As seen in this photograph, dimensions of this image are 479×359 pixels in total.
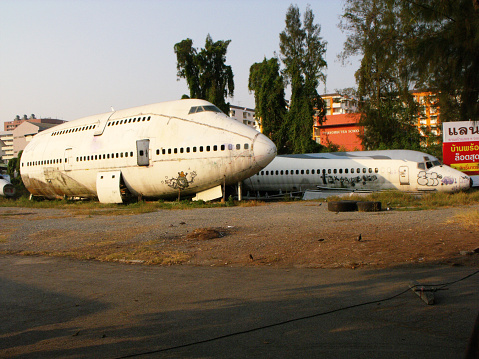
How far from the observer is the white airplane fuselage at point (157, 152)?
23.4 m

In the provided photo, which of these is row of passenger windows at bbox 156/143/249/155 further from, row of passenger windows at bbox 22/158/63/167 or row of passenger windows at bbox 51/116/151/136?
row of passenger windows at bbox 22/158/63/167

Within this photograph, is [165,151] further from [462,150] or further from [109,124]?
[462,150]

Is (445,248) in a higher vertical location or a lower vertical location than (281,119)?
lower

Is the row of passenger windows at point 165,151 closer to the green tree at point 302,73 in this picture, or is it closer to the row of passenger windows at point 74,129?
the row of passenger windows at point 74,129

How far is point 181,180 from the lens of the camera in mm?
24625

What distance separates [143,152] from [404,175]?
15255mm

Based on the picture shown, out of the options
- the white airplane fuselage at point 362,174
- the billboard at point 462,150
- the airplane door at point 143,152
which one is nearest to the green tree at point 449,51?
the white airplane fuselage at point 362,174

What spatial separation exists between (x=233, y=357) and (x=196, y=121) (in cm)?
2086

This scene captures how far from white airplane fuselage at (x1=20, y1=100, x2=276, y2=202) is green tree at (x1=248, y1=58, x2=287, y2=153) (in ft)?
74.4

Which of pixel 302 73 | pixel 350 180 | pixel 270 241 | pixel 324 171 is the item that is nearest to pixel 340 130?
pixel 302 73

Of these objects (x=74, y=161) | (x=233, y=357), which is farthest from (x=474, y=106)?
(x=74, y=161)

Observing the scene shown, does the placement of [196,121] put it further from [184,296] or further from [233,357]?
[233,357]

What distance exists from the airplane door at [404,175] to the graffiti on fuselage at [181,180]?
→ 12.3 metres

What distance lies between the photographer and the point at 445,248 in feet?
28.9
